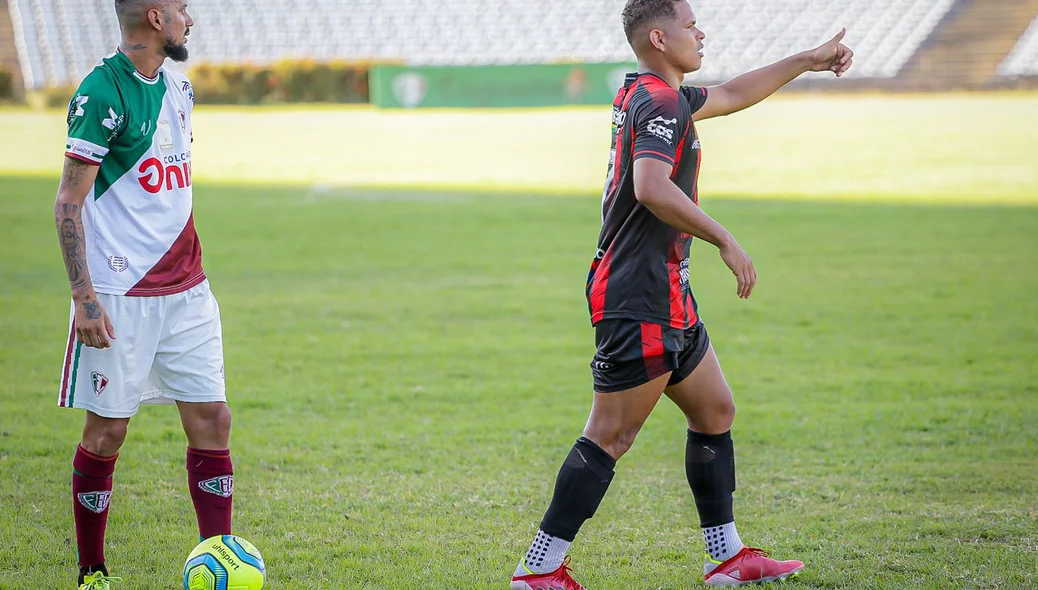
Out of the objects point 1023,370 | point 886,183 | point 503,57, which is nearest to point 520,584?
point 1023,370

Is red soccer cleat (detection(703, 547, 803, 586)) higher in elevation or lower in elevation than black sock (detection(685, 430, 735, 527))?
lower

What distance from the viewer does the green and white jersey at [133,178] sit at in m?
3.64

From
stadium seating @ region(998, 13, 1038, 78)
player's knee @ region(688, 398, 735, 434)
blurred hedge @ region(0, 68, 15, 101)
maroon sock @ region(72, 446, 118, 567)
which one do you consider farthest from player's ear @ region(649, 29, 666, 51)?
blurred hedge @ region(0, 68, 15, 101)

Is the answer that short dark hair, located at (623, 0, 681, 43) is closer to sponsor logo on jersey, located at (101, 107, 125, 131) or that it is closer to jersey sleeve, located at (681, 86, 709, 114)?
jersey sleeve, located at (681, 86, 709, 114)

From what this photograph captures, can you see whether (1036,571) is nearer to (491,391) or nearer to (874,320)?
(491,391)

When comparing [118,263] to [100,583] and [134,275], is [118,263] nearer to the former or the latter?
[134,275]

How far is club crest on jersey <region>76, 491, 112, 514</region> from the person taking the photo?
3928 mm

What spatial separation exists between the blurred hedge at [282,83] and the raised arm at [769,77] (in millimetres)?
41395

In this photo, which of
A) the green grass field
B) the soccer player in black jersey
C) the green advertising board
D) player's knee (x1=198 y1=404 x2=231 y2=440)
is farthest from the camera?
the green advertising board

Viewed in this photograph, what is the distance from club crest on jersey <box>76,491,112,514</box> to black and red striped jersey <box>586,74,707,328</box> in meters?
1.88

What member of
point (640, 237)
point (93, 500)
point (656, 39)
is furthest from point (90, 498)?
point (656, 39)

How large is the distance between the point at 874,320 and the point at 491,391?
153 inches

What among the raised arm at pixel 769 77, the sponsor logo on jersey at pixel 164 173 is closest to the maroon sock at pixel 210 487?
the sponsor logo on jersey at pixel 164 173

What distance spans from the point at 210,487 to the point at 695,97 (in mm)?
2252
